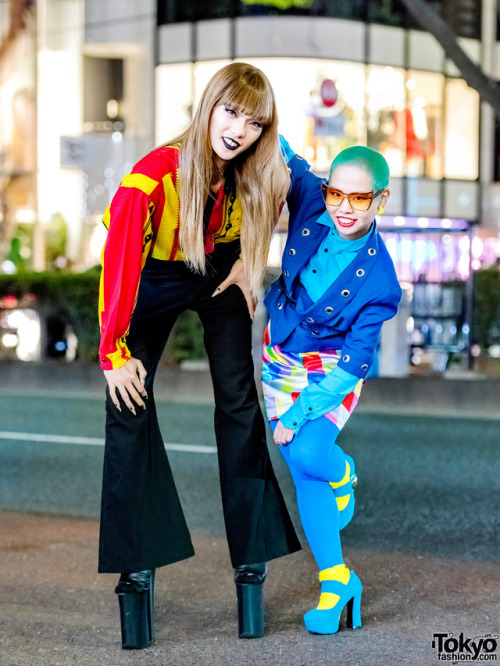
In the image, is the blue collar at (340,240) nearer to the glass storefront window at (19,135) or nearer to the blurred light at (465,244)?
the blurred light at (465,244)

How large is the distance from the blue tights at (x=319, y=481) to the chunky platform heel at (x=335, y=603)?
46 millimetres

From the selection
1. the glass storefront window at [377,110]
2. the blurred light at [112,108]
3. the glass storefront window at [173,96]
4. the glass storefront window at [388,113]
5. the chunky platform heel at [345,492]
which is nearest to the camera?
the chunky platform heel at [345,492]

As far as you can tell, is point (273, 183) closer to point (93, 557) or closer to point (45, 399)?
point (93, 557)

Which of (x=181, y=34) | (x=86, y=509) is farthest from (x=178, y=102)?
(x=86, y=509)

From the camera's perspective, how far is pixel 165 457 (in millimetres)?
3348

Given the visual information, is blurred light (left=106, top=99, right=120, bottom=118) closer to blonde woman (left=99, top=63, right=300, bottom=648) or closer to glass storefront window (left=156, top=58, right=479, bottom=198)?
glass storefront window (left=156, top=58, right=479, bottom=198)

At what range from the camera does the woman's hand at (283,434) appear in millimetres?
3342

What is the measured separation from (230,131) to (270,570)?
6.52 feet

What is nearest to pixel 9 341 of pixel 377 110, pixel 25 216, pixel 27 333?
pixel 27 333

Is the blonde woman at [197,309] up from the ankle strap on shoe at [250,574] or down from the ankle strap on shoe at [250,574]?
up

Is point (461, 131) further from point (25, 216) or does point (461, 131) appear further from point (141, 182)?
point (141, 182)

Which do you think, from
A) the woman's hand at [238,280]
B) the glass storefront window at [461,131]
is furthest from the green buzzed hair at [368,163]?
the glass storefront window at [461,131]

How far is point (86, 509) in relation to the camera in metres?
5.64

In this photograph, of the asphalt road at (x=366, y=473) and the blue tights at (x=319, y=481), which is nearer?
the blue tights at (x=319, y=481)
